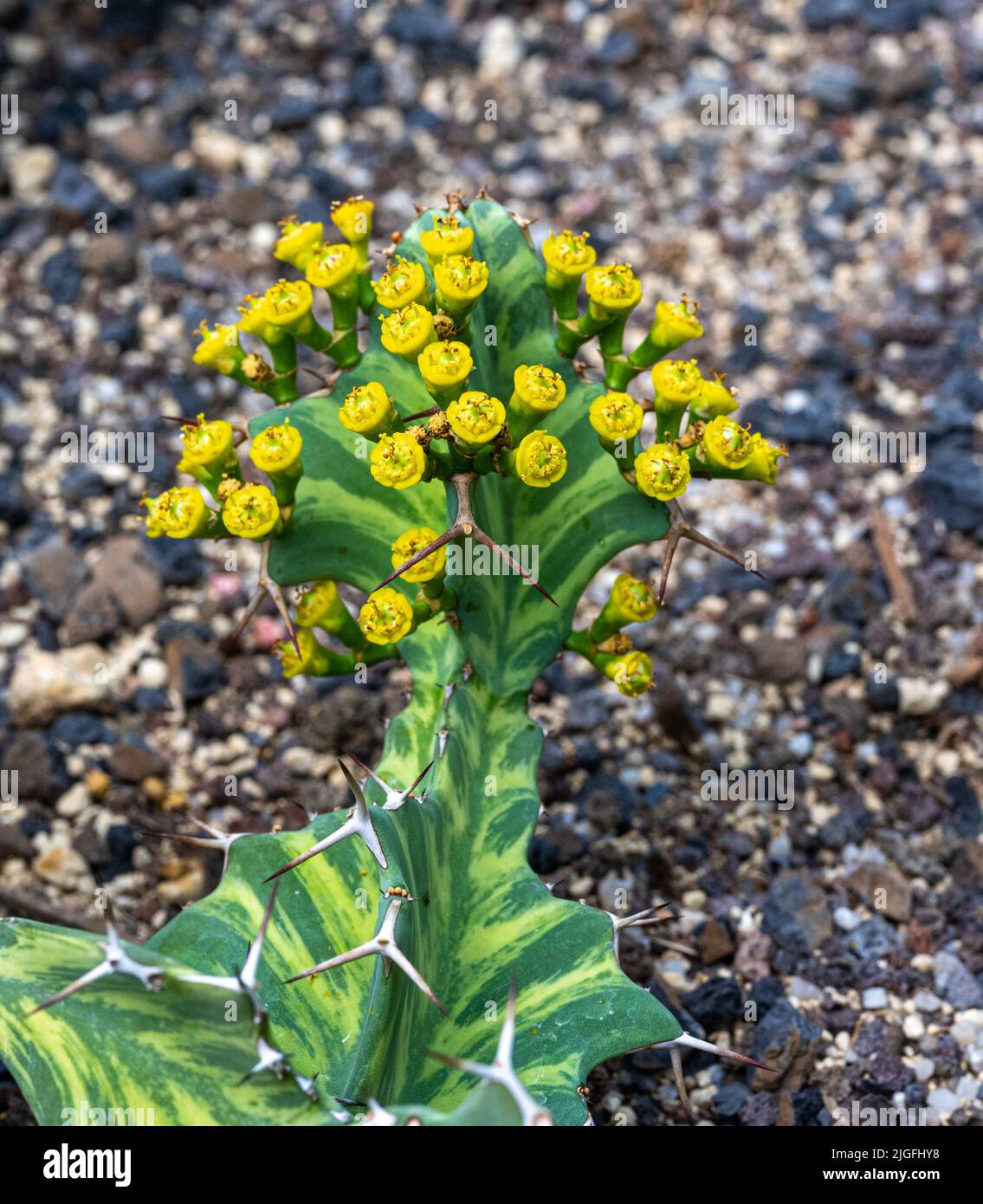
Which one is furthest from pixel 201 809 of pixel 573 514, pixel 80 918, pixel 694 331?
pixel 694 331

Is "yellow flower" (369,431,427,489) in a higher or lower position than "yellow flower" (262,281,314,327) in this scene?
lower

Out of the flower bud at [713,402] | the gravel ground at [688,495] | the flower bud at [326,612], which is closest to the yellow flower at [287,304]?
the flower bud at [326,612]

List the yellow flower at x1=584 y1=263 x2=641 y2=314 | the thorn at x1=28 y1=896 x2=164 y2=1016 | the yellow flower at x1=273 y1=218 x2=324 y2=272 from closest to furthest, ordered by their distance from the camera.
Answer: the thorn at x1=28 y1=896 x2=164 y2=1016, the yellow flower at x1=584 y1=263 x2=641 y2=314, the yellow flower at x1=273 y1=218 x2=324 y2=272

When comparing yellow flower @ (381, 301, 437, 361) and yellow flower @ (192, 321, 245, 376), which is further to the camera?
yellow flower @ (192, 321, 245, 376)

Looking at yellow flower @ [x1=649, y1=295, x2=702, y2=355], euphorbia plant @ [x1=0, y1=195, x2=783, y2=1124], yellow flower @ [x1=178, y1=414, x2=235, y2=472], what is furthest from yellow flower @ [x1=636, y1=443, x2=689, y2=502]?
yellow flower @ [x1=178, y1=414, x2=235, y2=472]

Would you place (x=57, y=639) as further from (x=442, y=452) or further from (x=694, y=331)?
(x=694, y=331)

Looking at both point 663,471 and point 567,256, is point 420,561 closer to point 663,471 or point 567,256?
point 663,471

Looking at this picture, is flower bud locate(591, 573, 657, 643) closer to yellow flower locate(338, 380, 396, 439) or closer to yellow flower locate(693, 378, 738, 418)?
yellow flower locate(693, 378, 738, 418)

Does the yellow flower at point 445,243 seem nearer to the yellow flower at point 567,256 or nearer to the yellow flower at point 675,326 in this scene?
the yellow flower at point 567,256
